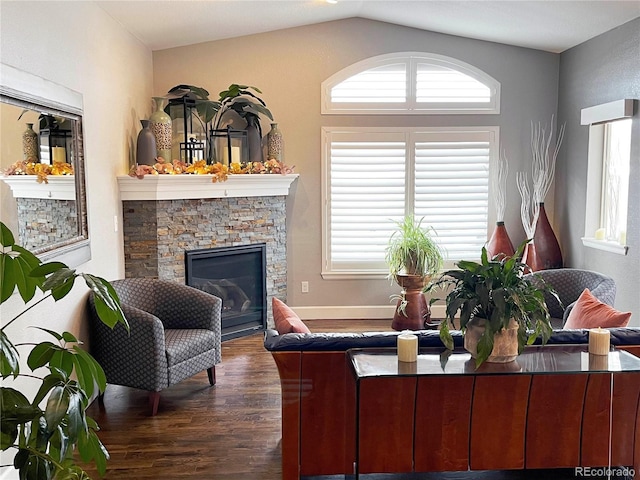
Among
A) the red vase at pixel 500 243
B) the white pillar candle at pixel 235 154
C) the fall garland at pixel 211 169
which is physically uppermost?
the white pillar candle at pixel 235 154

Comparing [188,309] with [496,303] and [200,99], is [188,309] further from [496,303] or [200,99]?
[496,303]

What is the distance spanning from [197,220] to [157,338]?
70.1 inches

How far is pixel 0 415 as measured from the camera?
5.81 ft

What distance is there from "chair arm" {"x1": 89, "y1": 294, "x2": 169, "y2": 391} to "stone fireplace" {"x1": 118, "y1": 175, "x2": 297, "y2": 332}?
3.99 feet

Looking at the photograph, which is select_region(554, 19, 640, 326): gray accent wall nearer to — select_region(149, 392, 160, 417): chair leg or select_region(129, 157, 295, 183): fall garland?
select_region(129, 157, 295, 183): fall garland

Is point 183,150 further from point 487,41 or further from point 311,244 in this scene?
point 487,41

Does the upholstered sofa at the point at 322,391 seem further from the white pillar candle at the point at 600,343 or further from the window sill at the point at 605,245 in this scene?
the window sill at the point at 605,245

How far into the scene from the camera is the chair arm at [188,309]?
4398mm

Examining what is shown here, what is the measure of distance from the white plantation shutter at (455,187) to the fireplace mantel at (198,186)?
136 cm

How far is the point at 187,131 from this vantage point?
5727mm

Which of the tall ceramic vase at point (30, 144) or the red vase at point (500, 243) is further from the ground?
the tall ceramic vase at point (30, 144)

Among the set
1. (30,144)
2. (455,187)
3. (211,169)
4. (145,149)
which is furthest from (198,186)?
(455,187)

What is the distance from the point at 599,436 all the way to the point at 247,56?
463 cm

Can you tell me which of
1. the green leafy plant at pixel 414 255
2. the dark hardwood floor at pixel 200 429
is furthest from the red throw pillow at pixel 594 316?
the green leafy plant at pixel 414 255
